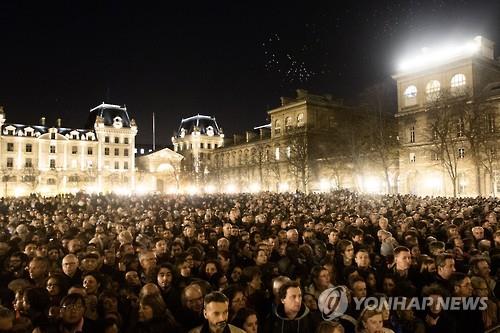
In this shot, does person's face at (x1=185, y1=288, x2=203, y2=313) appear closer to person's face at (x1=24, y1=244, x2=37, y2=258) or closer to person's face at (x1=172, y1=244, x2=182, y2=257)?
person's face at (x1=172, y1=244, x2=182, y2=257)

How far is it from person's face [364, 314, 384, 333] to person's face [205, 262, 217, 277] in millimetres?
3605

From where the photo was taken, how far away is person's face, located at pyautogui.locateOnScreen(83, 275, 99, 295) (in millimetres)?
6512

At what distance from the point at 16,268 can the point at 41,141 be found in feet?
284

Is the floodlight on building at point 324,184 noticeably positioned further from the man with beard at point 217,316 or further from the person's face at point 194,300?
the man with beard at point 217,316

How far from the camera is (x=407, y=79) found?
50000 millimetres

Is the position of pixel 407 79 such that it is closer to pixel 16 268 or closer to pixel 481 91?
pixel 481 91

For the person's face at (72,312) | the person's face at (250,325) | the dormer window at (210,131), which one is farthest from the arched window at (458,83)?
the dormer window at (210,131)

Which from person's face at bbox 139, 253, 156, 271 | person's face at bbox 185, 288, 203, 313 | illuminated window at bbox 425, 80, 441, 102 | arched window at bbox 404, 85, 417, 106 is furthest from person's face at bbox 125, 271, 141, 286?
arched window at bbox 404, 85, 417, 106

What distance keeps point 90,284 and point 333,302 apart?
3727mm

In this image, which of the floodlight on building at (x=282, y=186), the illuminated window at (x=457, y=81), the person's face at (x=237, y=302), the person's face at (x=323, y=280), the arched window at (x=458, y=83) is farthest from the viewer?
the floodlight on building at (x=282, y=186)

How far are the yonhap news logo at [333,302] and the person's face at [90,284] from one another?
3.47m

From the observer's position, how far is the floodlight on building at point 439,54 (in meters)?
44.8

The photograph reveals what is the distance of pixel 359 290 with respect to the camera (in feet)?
19.9

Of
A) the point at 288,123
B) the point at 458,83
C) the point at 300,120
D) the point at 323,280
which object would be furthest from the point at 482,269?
the point at 288,123
